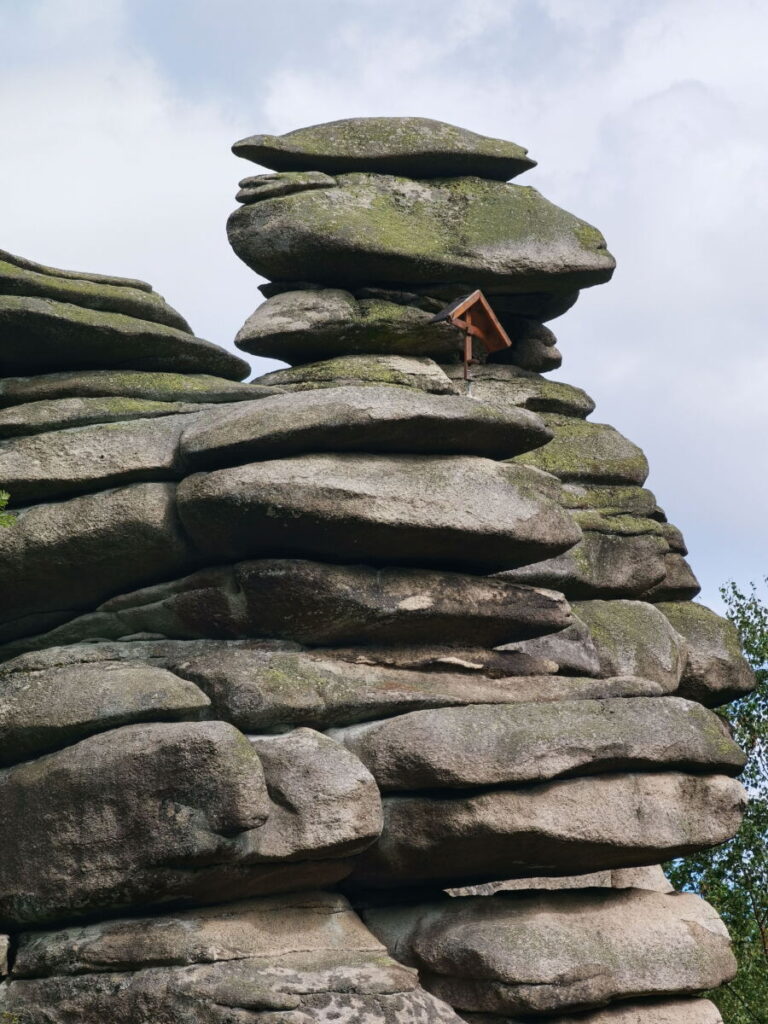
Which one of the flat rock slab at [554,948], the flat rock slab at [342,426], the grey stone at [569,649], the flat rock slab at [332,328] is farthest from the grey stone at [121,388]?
the flat rock slab at [554,948]

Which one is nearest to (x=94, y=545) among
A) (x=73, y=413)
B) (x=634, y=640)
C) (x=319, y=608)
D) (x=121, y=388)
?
(x=73, y=413)

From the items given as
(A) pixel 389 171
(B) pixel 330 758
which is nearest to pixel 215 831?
(B) pixel 330 758

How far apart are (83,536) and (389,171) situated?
10.6 meters

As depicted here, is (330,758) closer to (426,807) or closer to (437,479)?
(426,807)

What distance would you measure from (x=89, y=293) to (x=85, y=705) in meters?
7.38

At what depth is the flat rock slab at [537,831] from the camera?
58.9 feet

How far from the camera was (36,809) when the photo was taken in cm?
1739

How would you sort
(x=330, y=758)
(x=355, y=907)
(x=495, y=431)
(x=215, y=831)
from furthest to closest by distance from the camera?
(x=495, y=431) < (x=355, y=907) < (x=330, y=758) < (x=215, y=831)

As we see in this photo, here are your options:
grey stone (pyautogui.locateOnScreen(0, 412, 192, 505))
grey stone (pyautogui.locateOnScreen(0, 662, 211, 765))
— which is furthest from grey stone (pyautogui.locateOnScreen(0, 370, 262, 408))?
grey stone (pyautogui.locateOnScreen(0, 662, 211, 765))

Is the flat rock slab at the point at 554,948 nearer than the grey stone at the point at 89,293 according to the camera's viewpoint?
Yes

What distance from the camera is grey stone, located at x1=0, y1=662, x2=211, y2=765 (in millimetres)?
17797

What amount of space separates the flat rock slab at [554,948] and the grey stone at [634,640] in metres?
4.93

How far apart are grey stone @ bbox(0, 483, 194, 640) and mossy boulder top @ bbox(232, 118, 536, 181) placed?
28.9 feet

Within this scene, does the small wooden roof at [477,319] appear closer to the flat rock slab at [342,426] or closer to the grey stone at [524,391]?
the grey stone at [524,391]
